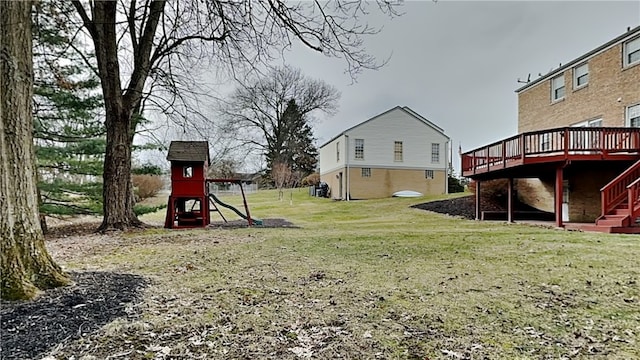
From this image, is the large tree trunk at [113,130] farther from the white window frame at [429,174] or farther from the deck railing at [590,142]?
the white window frame at [429,174]

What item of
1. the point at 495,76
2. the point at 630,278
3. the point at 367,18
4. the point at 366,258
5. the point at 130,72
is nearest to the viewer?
the point at 630,278

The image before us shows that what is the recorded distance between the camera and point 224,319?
3453mm

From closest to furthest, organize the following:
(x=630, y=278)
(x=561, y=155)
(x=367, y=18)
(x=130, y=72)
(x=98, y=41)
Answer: (x=630, y=278) → (x=367, y=18) → (x=98, y=41) → (x=561, y=155) → (x=130, y=72)

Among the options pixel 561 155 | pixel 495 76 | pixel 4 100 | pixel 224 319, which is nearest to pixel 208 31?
pixel 4 100

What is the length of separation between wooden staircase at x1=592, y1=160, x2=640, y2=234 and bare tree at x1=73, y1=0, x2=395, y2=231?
8139 mm

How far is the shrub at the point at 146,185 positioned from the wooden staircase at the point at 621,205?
2475 centimetres

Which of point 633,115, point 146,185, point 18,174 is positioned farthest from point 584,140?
point 146,185

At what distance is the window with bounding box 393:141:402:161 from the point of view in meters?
28.1

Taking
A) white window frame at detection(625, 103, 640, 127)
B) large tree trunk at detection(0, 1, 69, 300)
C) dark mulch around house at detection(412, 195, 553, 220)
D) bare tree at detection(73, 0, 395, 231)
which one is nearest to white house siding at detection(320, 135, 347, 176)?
dark mulch around house at detection(412, 195, 553, 220)

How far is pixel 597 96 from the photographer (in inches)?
571

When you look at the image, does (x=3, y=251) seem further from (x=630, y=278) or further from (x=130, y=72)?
(x=130, y=72)

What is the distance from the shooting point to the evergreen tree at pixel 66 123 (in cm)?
1002

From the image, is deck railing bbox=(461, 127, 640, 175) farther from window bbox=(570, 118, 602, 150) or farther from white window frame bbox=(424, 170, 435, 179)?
white window frame bbox=(424, 170, 435, 179)

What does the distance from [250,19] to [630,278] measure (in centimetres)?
835
